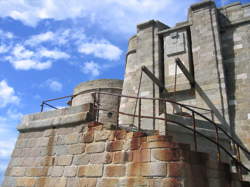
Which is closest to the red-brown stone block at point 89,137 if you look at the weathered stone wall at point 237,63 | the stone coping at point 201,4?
the weathered stone wall at point 237,63

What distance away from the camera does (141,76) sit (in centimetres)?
1162

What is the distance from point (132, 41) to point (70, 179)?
10230 mm

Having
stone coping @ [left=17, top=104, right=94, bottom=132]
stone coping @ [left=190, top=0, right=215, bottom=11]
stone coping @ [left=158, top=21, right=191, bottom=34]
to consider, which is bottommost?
stone coping @ [left=17, top=104, right=94, bottom=132]

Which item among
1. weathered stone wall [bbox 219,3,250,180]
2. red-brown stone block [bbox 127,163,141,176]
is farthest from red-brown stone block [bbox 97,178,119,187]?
weathered stone wall [bbox 219,3,250,180]

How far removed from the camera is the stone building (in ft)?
14.6

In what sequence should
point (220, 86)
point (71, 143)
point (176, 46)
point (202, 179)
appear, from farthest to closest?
1. point (176, 46)
2. point (220, 86)
3. point (71, 143)
4. point (202, 179)

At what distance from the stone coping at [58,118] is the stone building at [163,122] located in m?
0.03

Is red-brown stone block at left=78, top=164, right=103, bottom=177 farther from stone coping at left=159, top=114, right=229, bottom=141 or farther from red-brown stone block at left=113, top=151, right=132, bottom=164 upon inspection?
stone coping at left=159, top=114, right=229, bottom=141

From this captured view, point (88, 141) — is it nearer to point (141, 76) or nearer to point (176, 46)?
point (141, 76)

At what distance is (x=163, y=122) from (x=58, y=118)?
3.55 metres

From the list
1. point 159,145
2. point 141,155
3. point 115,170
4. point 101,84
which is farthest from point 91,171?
point 101,84

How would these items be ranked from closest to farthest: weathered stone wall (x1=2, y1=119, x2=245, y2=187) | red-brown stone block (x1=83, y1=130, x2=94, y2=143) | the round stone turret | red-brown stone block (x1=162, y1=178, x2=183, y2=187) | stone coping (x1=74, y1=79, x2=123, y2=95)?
red-brown stone block (x1=162, y1=178, x2=183, y2=187)
weathered stone wall (x1=2, y1=119, x2=245, y2=187)
red-brown stone block (x1=83, y1=130, x2=94, y2=143)
the round stone turret
stone coping (x1=74, y1=79, x2=123, y2=95)

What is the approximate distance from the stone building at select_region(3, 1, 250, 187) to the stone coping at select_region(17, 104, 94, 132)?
26 millimetres

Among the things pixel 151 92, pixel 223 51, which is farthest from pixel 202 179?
pixel 223 51
